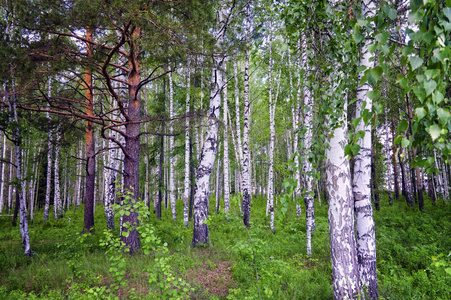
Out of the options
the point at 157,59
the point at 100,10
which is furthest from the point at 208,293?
the point at 100,10

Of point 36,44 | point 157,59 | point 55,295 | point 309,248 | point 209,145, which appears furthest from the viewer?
point 209,145

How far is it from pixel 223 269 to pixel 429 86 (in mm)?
5507

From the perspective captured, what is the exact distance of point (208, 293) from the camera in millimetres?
4176

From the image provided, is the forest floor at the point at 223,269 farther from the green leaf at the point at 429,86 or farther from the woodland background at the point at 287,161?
the green leaf at the point at 429,86

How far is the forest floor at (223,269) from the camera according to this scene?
3.45m

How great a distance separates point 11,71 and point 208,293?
277 inches

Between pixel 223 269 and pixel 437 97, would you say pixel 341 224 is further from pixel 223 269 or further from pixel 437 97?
Result: pixel 223 269

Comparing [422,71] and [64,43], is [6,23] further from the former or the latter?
[422,71]

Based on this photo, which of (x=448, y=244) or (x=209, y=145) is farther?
(x=209, y=145)

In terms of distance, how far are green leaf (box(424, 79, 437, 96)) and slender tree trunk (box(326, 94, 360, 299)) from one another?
7.02 feet

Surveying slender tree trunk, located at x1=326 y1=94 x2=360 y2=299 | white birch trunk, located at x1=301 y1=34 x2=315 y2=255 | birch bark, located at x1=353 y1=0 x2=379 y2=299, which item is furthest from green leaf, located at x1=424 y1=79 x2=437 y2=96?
birch bark, located at x1=353 y1=0 x2=379 y2=299

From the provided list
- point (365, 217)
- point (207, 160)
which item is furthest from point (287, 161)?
point (207, 160)

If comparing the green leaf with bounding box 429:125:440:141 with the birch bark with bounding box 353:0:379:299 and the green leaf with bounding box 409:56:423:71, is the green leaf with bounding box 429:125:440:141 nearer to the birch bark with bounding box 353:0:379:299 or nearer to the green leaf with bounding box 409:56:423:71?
the green leaf with bounding box 409:56:423:71

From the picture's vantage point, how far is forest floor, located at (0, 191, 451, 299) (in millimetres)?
3447
